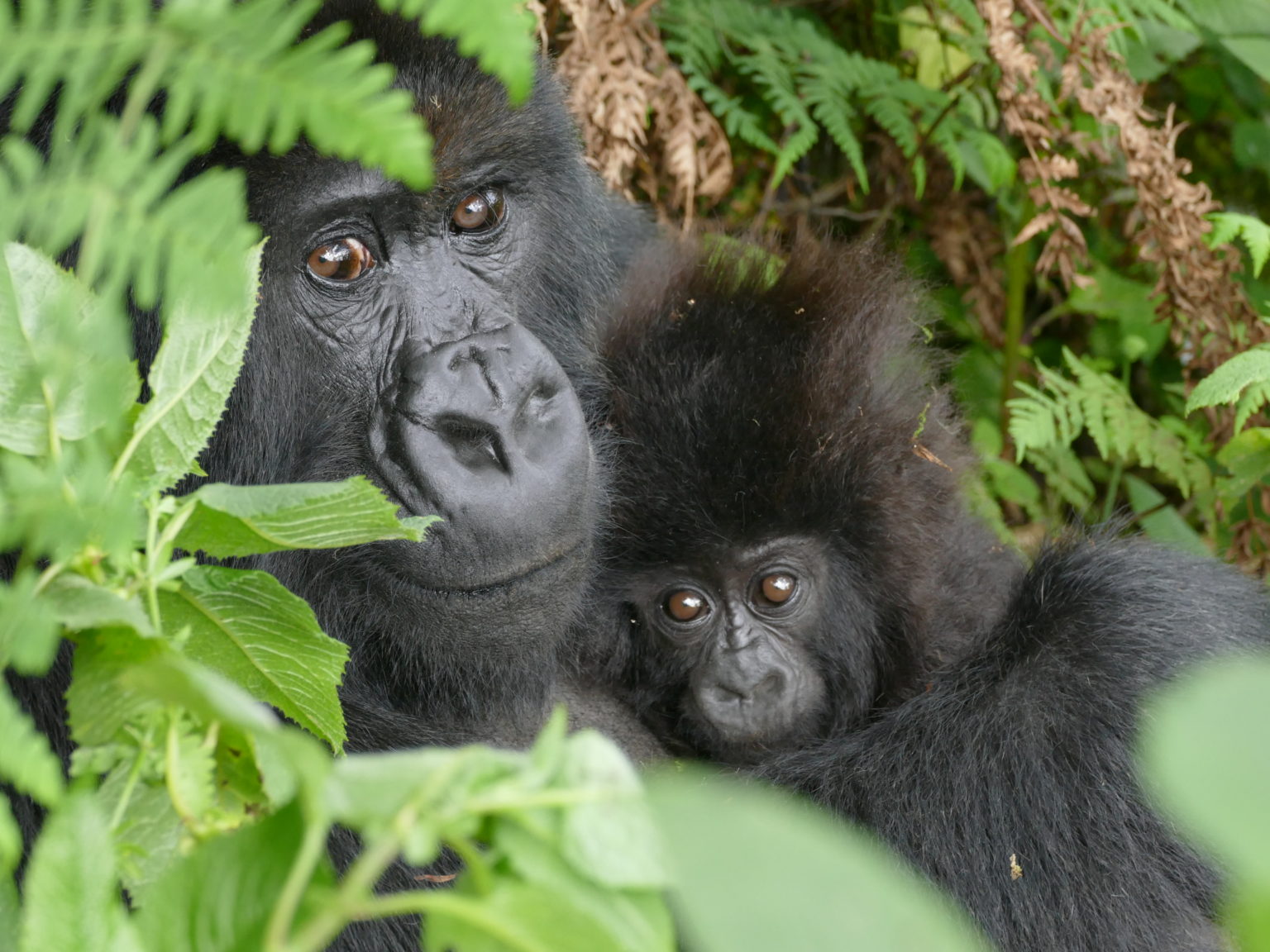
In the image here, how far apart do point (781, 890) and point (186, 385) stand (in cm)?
71

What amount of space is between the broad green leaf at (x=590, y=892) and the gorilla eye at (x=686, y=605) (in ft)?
5.77

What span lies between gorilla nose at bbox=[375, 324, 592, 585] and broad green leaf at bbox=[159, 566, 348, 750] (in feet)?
1.84

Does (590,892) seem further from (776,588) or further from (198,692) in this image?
(776,588)

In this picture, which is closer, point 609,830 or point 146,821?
point 609,830

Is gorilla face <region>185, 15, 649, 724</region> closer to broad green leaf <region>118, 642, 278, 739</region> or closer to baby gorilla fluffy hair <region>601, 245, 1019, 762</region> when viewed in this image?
baby gorilla fluffy hair <region>601, 245, 1019, 762</region>

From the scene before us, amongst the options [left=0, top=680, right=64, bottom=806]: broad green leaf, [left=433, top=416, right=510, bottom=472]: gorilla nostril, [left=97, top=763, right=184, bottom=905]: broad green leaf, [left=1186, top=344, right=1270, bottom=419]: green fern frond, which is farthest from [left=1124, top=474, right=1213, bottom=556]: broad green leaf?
[left=0, top=680, right=64, bottom=806]: broad green leaf

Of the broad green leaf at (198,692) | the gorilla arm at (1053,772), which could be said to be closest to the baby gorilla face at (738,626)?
the gorilla arm at (1053,772)

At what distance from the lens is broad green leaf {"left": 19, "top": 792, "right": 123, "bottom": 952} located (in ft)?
2.35

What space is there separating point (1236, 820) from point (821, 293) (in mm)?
2065

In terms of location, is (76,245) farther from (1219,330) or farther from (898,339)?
(1219,330)

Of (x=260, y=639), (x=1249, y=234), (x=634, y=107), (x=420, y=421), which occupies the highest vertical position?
(x=260, y=639)

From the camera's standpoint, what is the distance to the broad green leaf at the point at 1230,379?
2.41 m

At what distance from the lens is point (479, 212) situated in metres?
2.10

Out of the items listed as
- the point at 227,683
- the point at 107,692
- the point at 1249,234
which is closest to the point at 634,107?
the point at 1249,234
